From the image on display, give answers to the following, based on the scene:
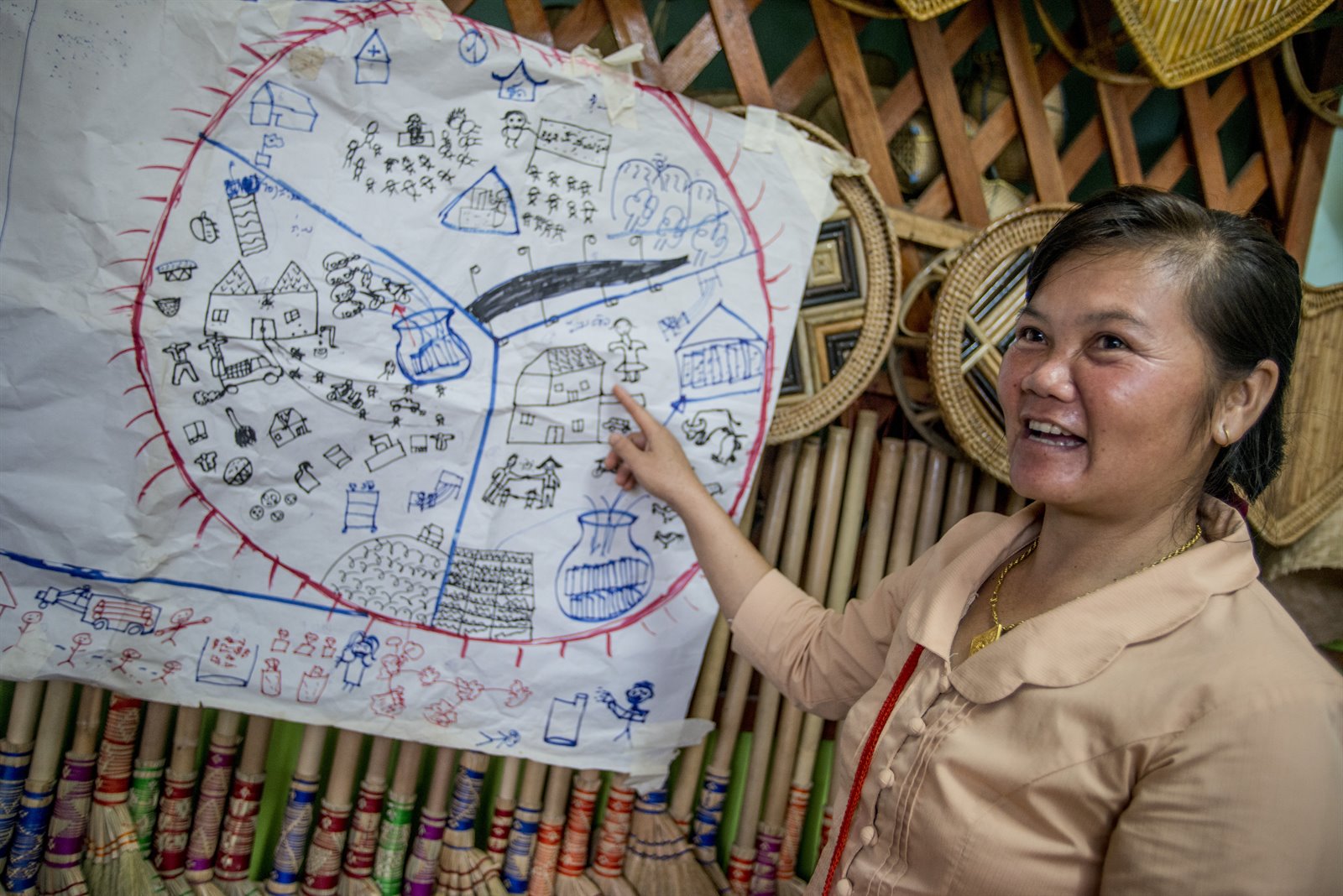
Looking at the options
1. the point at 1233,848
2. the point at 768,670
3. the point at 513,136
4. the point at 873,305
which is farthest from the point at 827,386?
the point at 1233,848

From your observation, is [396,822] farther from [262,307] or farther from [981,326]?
[981,326]

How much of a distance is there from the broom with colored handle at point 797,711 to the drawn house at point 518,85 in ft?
2.26

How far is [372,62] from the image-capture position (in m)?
1.19

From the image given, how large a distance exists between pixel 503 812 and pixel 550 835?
0.27 feet

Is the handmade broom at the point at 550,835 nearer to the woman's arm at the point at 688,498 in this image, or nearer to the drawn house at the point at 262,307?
the woman's arm at the point at 688,498

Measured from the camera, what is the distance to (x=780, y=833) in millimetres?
1515

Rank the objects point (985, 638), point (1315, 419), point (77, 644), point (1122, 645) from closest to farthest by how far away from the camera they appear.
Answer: point (1122, 645) < point (985, 638) < point (77, 644) < point (1315, 419)

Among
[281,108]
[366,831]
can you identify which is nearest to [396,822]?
[366,831]

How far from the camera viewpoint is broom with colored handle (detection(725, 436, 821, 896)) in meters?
1.49

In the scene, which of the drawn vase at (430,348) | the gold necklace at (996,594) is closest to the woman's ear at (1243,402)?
the gold necklace at (996,594)

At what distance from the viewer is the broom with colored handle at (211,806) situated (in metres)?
1.30

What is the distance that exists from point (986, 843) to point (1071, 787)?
3.5 inches

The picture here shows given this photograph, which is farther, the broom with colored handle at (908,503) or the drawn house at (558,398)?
the broom with colored handle at (908,503)

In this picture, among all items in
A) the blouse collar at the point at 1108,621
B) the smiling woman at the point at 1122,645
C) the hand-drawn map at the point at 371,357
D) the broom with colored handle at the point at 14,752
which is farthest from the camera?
the broom with colored handle at the point at 14,752
